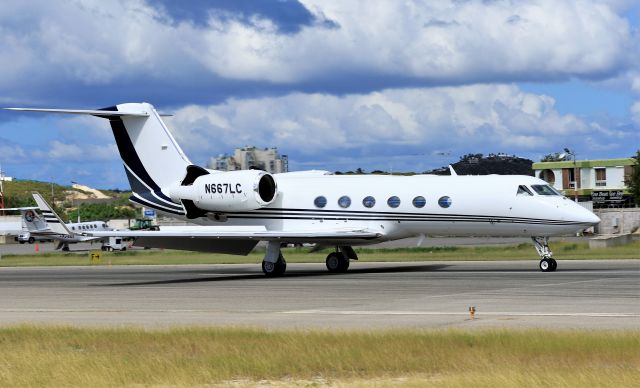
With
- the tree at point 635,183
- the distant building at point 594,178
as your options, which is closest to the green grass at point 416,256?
the tree at point 635,183

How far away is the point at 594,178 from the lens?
431 feet

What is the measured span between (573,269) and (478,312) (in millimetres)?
14153

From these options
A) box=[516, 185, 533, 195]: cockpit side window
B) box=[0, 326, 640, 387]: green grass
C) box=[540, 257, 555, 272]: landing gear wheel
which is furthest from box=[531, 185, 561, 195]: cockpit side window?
box=[0, 326, 640, 387]: green grass

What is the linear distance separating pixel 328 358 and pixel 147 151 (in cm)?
2542

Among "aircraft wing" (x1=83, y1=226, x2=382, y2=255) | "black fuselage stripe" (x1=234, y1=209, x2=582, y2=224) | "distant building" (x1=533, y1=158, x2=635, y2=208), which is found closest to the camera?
"black fuselage stripe" (x1=234, y1=209, x2=582, y2=224)

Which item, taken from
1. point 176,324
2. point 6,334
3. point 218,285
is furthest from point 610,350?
point 218,285

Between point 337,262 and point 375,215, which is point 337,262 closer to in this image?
point 337,262

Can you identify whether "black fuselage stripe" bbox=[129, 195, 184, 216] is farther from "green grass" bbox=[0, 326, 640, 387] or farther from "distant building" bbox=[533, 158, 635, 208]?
"distant building" bbox=[533, 158, 635, 208]

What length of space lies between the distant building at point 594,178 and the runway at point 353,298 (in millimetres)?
89162

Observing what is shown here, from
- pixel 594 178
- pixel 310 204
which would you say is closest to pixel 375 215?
pixel 310 204

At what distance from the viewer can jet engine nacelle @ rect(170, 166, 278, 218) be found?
119ft

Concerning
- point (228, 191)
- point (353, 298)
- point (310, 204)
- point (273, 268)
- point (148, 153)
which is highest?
point (148, 153)

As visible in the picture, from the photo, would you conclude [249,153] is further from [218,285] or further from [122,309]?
[122,309]

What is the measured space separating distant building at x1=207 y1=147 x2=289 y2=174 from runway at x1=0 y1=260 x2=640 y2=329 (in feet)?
26.0
